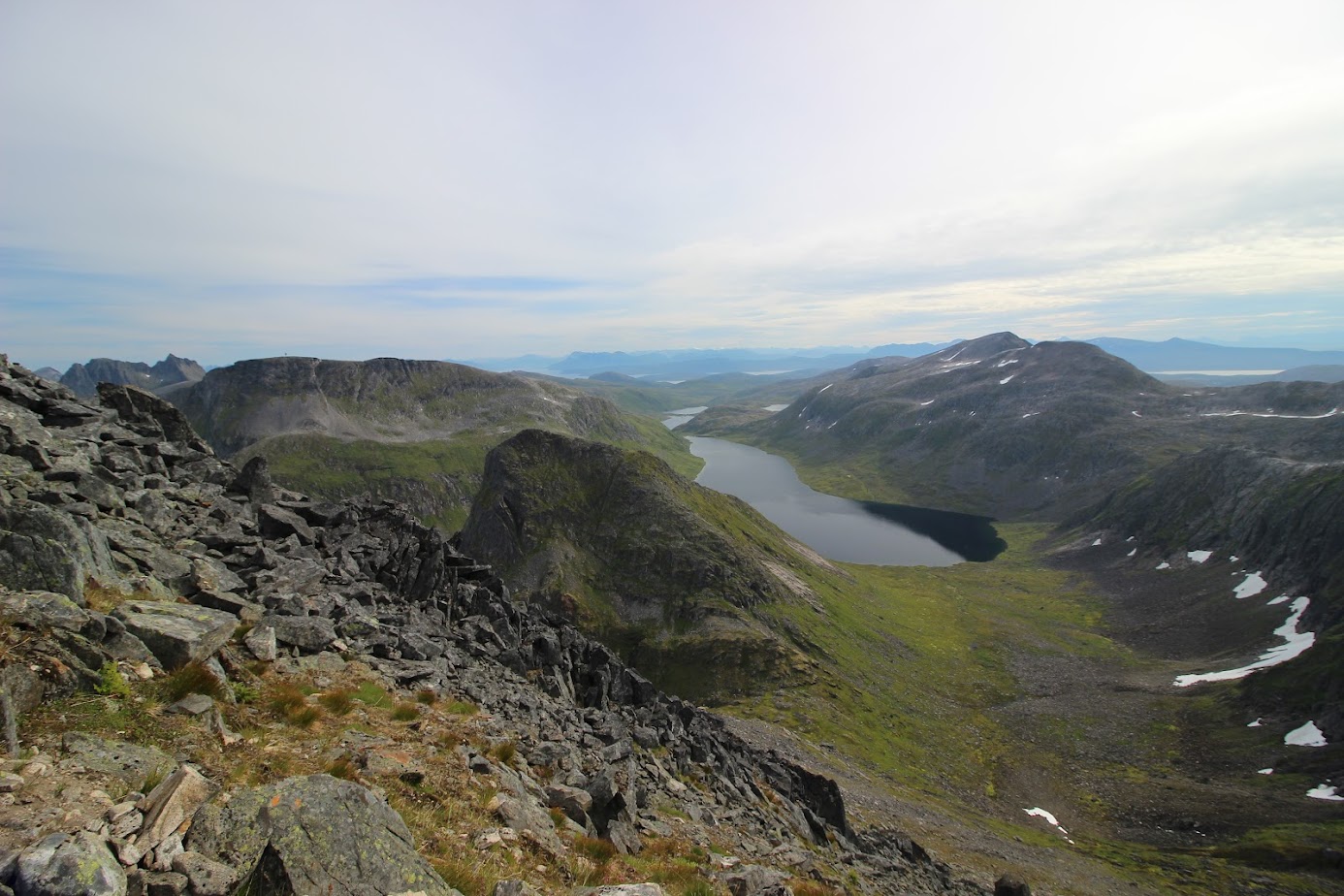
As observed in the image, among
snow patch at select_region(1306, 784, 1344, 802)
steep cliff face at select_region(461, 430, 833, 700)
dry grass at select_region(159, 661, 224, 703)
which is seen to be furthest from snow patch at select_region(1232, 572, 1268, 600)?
dry grass at select_region(159, 661, 224, 703)

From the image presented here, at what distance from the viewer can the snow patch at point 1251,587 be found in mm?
112188

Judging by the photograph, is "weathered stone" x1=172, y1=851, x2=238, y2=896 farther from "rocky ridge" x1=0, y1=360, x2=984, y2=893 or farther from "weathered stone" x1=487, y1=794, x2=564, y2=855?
"weathered stone" x1=487, y1=794, x2=564, y2=855

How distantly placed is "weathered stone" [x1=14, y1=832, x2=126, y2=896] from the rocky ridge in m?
0.03

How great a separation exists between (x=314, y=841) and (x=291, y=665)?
976 centimetres

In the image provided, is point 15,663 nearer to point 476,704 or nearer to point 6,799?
point 6,799

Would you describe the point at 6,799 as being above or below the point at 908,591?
above

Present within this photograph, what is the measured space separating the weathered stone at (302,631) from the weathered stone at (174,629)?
Result: 8.36ft

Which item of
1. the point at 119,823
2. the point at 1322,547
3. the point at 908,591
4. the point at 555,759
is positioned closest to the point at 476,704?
the point at 555,759

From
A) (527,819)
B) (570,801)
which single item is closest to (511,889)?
(527,819)

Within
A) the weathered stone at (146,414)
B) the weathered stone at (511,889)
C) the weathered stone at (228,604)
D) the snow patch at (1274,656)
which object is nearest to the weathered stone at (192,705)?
the weathered stone at (228,604)

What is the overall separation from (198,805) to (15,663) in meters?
A: 4.67

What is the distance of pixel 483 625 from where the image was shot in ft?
113

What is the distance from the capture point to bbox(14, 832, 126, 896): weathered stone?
6.73 meters

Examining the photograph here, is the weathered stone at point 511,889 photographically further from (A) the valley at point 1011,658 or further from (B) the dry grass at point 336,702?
(A) the valley at point 1011,658
